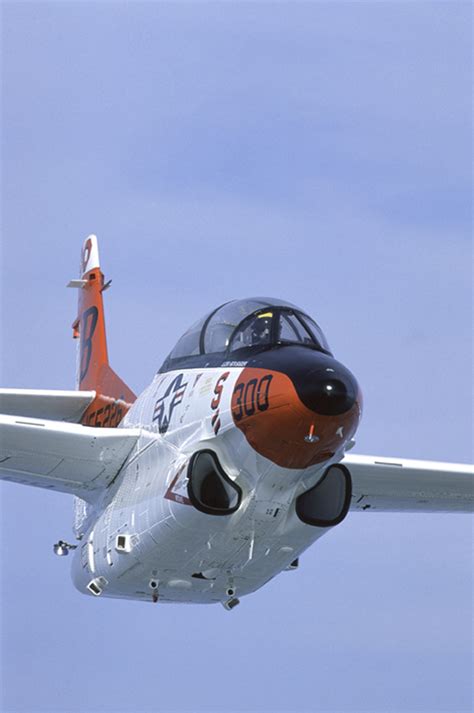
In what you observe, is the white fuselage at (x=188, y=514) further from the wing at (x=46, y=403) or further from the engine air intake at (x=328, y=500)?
the wing at (x=46, y=403)

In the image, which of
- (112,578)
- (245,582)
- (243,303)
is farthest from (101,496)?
(243,303)

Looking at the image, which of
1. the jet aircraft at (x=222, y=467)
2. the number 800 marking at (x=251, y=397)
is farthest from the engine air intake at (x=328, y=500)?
the number 800 marking at (x=251, y=397)

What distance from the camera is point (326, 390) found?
17.6 metres

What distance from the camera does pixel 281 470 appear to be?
18.8 m

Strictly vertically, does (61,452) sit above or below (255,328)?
below

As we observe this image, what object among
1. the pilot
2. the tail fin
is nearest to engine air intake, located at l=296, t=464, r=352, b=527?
the pilot

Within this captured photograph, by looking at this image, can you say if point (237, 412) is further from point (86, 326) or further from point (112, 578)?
point (86, 326)

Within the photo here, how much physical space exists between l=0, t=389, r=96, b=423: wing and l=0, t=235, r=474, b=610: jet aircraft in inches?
111

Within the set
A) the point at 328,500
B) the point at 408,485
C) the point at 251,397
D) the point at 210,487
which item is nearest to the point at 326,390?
the point at 251,397

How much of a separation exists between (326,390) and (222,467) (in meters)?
2.38

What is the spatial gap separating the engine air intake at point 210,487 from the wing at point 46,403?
26.3ft

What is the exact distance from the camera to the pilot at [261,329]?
63.1ft

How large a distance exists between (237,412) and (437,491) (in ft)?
23.2

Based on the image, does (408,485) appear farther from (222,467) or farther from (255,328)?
(255,328)
